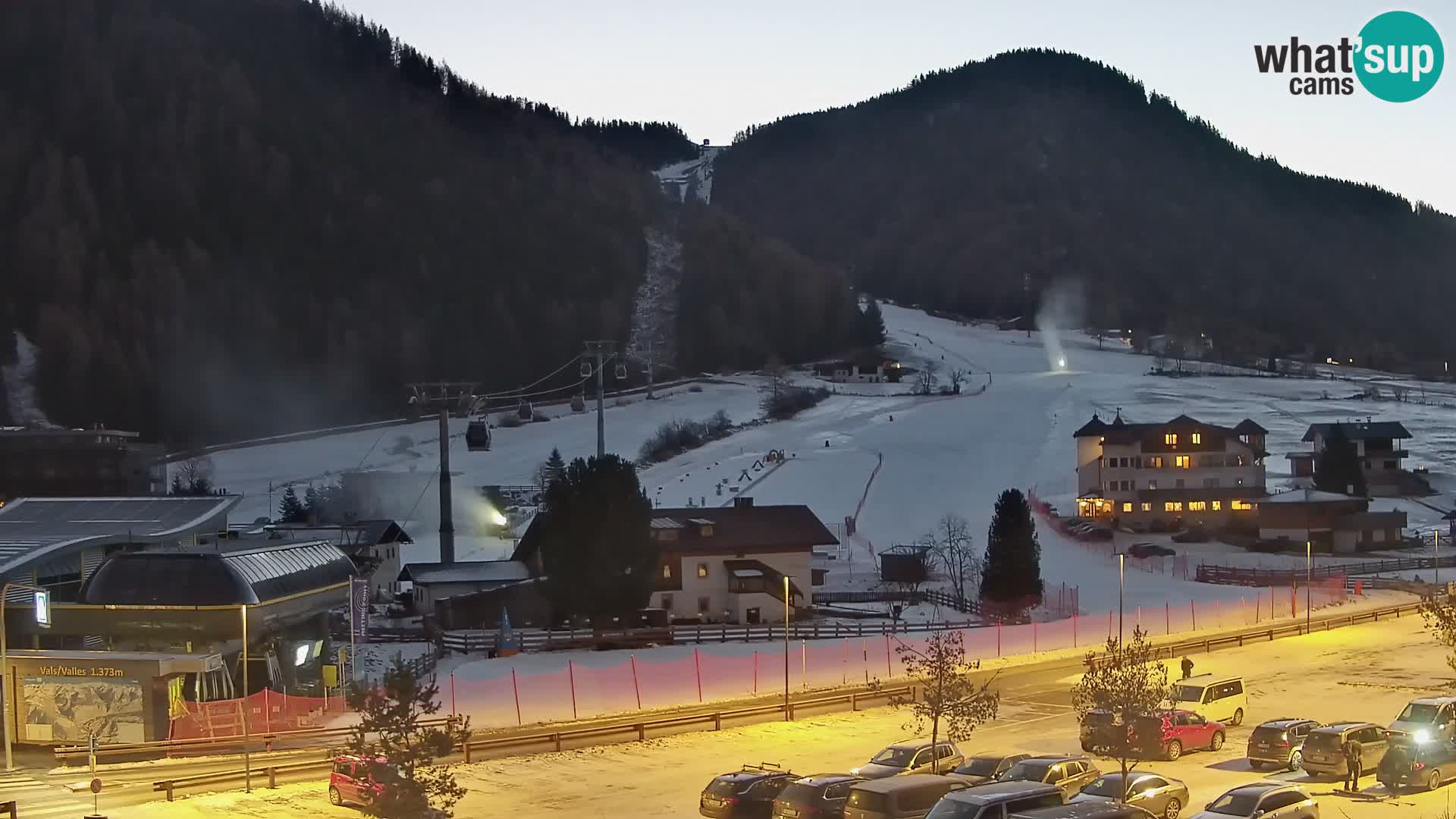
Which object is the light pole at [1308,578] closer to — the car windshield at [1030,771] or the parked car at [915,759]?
the parked car at [915,759]

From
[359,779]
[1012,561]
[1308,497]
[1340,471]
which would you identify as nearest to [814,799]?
[359,779]

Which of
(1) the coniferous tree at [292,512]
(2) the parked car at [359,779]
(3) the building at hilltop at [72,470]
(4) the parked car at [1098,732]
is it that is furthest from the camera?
(1) the coniferous tree at [292,512]

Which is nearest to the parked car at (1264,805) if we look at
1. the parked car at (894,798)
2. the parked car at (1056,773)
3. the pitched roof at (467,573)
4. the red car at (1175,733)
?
the parked car at (1056,773)

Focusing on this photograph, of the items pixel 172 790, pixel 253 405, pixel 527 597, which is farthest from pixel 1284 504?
pixel 253 405

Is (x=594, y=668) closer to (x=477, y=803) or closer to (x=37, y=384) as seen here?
(x=477, y=803)

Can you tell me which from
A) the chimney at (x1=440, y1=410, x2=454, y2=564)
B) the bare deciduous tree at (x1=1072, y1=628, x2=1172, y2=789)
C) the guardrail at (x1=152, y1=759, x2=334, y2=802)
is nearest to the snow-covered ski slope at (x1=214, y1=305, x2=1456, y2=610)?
the chimney at (x1=440, y1=410, x2=454, y2=564)

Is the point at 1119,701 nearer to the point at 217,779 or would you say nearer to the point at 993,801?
the point at 993,801
